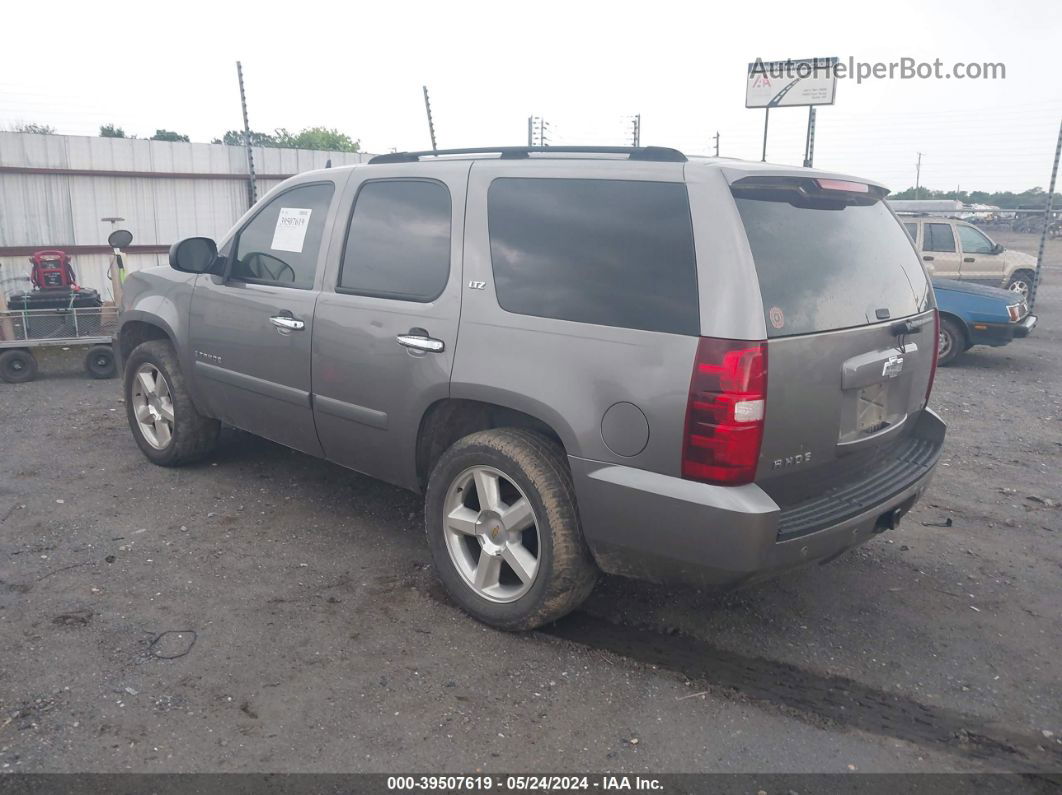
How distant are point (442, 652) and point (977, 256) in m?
13.1

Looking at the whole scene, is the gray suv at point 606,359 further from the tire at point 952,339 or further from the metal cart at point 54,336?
the tire at point 952,339

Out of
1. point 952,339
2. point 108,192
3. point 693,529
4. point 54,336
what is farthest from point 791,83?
point 693,529

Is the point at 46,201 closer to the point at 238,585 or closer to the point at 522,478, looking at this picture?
the point at 238,585

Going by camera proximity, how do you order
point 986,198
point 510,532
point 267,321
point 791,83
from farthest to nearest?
point 986,198
point 791,83
point 267,321
point 510,532

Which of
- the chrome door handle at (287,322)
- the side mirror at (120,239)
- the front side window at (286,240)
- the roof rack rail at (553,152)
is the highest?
the roof rack rail at (553,152)

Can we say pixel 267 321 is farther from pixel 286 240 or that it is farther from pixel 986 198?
pixel 986 198

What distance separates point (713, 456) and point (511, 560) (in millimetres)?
1049

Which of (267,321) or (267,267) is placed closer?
(267,321)

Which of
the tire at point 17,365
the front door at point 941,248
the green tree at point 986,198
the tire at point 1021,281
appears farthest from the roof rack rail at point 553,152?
the green tree at point 986,198

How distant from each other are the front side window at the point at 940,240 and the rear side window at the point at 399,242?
11.8 m

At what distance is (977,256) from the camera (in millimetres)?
13508

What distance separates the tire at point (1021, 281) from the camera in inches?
557

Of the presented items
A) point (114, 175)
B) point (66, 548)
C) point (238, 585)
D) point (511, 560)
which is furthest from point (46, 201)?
point (511, 560)

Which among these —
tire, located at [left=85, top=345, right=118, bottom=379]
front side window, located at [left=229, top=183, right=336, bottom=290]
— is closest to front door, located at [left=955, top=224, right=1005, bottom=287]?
front side window, located at [left=229, top=183, right=336, bottom=290]
